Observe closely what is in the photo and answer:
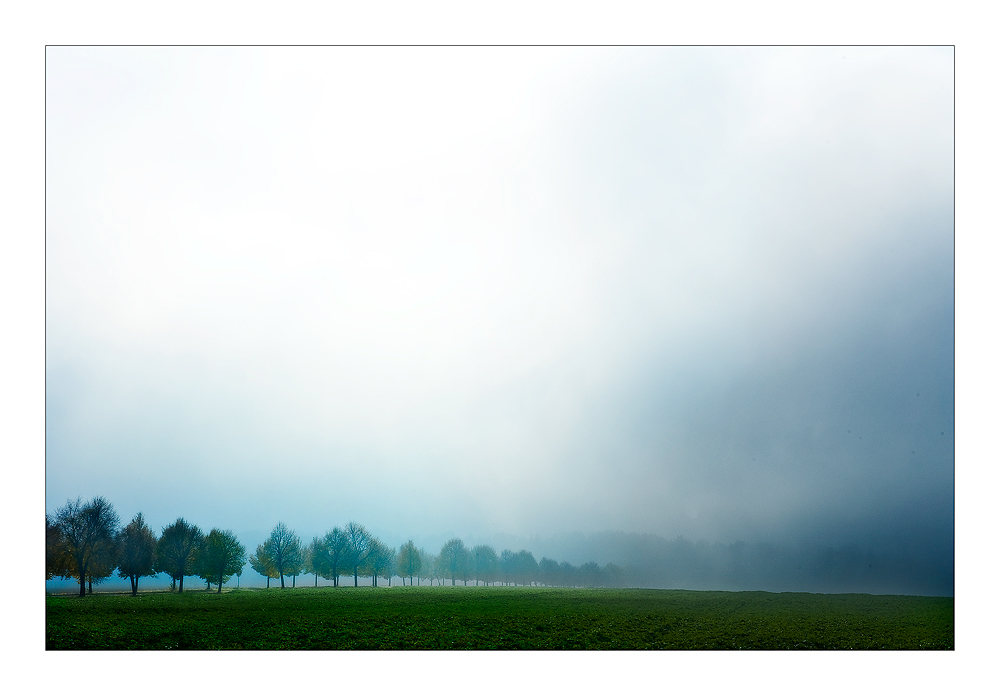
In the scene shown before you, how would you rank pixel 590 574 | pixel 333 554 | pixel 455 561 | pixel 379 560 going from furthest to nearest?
1. pixel 333 554
2. pixel 379 560
3. pixel 455 561
4. pixel 590 574

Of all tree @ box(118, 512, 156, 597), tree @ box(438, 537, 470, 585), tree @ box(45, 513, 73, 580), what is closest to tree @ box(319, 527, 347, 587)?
tree @ box(438, 537, 470, 585)

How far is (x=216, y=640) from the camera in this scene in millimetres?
21344

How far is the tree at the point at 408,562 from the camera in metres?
32.0

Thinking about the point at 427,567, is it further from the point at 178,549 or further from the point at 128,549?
the point at 128,549

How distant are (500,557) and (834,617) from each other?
56.2 ft

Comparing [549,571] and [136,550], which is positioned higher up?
[136,550]

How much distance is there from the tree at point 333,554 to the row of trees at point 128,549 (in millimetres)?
5469

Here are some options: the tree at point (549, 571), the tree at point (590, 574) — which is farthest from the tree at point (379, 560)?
the tree at point (590, 574)

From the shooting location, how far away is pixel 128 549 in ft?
84.8

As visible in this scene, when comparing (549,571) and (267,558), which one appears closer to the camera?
(549,571)

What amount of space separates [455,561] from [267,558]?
1156cm

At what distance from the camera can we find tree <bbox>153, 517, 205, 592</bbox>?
2673 cm

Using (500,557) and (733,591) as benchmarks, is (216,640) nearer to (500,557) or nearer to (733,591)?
(500,557)

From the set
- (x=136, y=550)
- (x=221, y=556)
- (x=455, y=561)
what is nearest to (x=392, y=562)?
(x=455, y=561)
